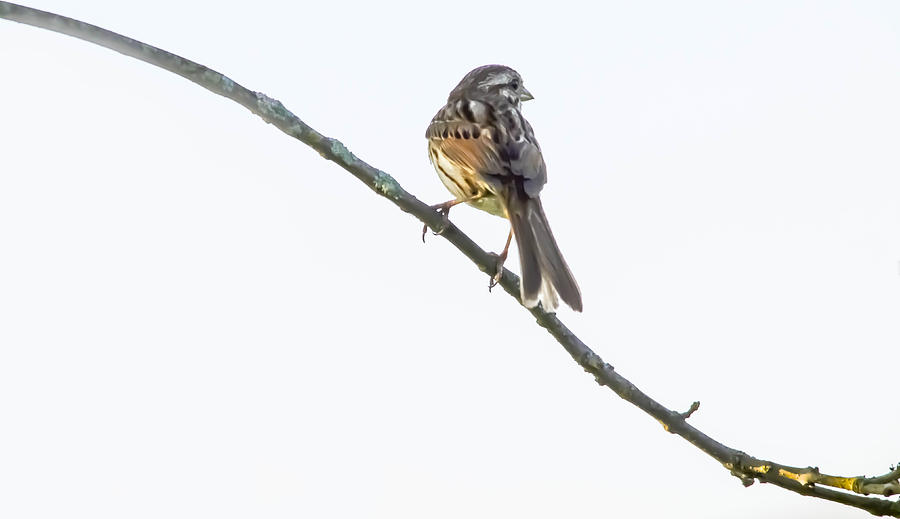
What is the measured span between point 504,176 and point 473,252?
1.34 m

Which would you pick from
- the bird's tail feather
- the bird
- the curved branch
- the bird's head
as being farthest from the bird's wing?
the curved branch

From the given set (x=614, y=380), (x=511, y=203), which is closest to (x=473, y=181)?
(x=511, y=203)

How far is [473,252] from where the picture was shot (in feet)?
11.7

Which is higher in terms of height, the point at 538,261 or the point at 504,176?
the point at 504,176

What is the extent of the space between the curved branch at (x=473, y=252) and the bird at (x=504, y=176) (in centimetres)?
20

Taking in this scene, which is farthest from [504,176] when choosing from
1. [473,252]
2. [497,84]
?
[497,84]

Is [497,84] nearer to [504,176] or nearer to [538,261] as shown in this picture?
[504,176]

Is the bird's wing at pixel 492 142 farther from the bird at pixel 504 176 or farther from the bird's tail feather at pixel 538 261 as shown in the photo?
the bird's tail feather at pixel 538 261

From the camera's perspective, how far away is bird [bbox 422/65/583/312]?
3.98 meters

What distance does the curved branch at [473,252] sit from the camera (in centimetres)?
271

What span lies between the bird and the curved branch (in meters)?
0.20

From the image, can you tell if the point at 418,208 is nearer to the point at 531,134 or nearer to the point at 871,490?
the point at 871,490

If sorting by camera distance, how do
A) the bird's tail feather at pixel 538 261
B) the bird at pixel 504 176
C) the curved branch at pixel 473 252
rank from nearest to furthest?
the curved branch at pixel 473 252
the bird's tail feather at pixel 538 261
the bird at pixel 504 176

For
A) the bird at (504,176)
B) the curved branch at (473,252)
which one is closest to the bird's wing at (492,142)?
the bird at (504,176)
